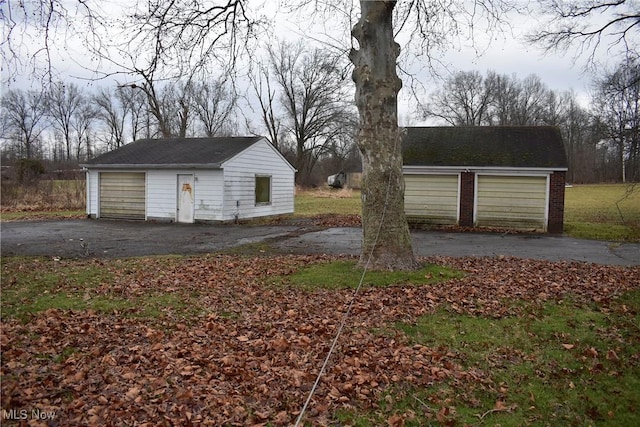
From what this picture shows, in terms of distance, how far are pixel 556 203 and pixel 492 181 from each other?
8.15ft

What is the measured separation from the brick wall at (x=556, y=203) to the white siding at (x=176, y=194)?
13.1 metres

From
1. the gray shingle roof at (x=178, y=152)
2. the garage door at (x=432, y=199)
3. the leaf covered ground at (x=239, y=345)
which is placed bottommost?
the leaf covered ground at (x=239, y=345)

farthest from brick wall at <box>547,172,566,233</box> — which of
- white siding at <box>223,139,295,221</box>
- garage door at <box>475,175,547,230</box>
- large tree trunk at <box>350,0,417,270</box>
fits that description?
large tree trunk at <box>350,0,417,270</box>

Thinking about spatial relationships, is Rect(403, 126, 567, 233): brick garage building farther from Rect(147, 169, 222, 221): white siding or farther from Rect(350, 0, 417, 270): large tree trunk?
Rect(350, 0, 417, 270): large tree trunk

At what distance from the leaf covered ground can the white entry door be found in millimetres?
11931

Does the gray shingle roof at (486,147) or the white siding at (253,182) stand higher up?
the gray shingle roof at (486,147)

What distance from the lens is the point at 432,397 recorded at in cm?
418

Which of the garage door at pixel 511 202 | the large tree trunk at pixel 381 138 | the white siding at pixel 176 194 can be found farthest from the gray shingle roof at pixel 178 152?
the large tree trunk at pixel 381 138

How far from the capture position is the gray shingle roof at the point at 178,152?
821 inches

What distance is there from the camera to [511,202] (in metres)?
19.3

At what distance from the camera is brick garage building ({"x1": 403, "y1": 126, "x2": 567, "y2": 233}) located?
1878 centimetres

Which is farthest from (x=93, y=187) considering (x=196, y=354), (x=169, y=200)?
(x=196, y=354)

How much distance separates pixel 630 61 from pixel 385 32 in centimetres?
1333

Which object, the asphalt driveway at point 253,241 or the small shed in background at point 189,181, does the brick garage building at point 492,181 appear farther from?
the small shed in background at point 189,181
